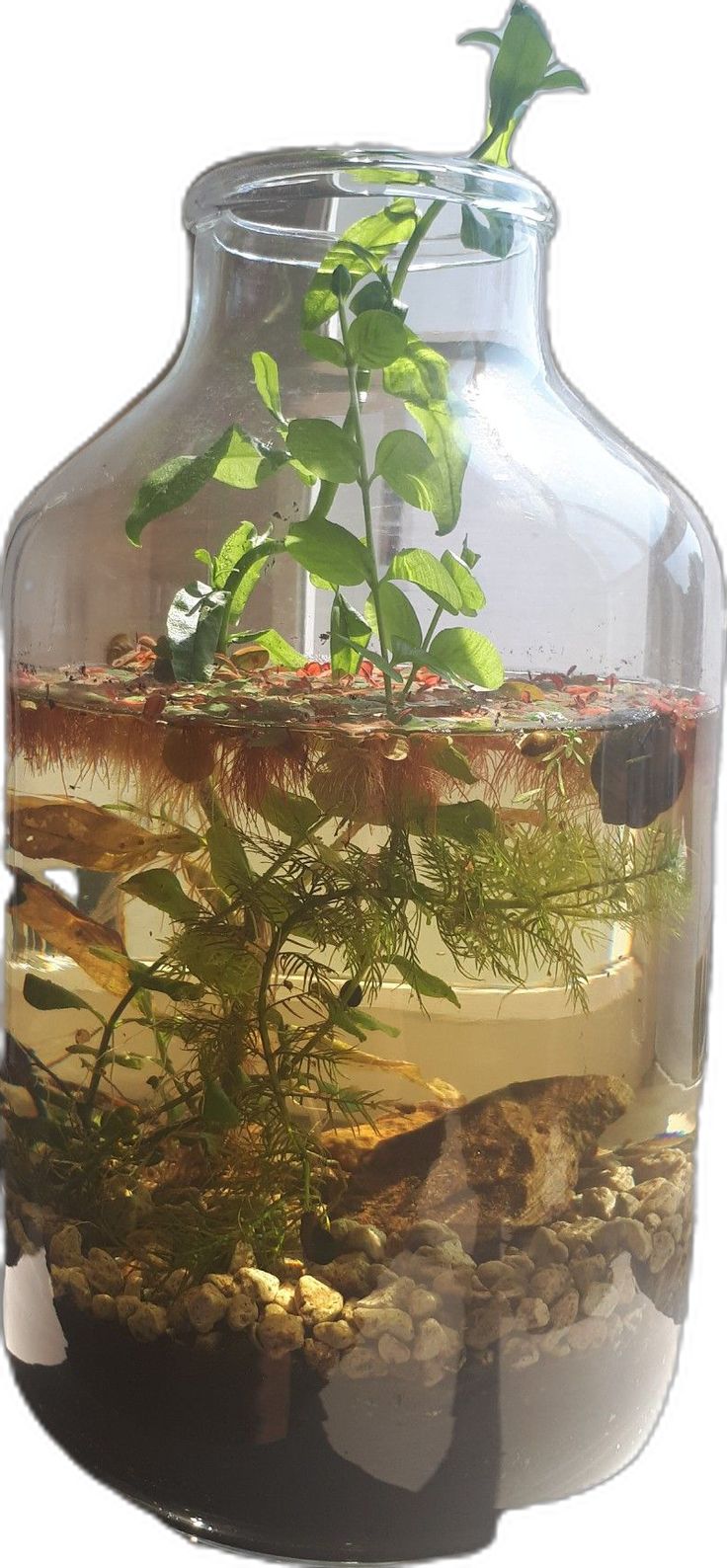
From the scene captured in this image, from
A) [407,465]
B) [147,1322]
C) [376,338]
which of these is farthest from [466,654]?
[147,1322]

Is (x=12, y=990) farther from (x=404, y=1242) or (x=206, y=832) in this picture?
(x=404, y=1242)

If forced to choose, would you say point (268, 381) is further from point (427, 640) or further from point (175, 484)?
point (427, 640)

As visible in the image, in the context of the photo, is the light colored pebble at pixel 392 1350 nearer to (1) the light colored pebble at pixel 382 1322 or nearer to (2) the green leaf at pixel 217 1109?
(1) the light colored pebble at pixel 382 1322

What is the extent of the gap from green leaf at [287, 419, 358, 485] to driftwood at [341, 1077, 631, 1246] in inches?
20.3

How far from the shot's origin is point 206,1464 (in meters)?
1.31

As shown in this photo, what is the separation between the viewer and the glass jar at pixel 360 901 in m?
1.25

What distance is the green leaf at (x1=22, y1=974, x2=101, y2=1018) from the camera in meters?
1.39

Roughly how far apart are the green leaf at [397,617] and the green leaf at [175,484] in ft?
0.66

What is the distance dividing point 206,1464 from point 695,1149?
1.77 ft

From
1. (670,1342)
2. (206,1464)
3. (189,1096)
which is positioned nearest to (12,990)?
(189,1096)

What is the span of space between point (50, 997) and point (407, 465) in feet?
1.86

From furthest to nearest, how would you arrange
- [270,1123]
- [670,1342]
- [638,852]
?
[670,1342], [638,852], [270,1123]

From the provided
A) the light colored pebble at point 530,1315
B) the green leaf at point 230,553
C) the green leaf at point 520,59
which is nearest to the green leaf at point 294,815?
the green leaf at point 230,553

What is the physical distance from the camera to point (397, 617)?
1249 millimetres
